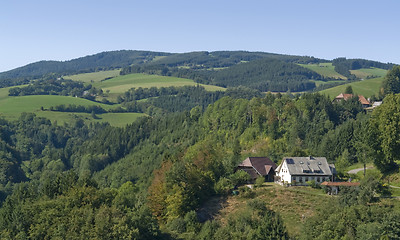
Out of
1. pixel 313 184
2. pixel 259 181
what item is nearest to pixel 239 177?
pixel 259 181

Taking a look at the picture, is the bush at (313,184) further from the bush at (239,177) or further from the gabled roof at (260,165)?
the bush at (239,177)

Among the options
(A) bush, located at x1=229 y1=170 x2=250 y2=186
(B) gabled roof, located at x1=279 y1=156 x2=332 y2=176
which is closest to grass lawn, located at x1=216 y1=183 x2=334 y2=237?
(B) gabled roof, located at x1=279 y1=156 x2=332 y2=176

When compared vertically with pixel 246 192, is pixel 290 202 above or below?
below

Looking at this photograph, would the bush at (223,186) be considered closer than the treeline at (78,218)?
No

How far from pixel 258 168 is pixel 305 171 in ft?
33.3

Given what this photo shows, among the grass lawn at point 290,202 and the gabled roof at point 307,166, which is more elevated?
the gabled roof at point 307,166

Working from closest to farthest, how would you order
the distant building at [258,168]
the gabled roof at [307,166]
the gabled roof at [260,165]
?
the gabled roof at [307,166], the distant building at [258,168], the gabled roof at [260,165]

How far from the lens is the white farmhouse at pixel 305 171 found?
88.1 metres

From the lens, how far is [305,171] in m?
88.4

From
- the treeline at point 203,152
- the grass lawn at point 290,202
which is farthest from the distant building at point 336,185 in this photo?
the treeline at point 203,152

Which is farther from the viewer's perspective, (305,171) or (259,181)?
(259,181)

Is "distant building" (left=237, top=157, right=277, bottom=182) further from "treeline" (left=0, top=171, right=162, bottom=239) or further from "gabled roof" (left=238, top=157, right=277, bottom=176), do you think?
"treeline" (left=0, top=171, right=162, bottom=239)

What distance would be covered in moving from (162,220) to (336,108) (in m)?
65.8

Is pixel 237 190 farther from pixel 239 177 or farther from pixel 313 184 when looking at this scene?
pixel 313 184
